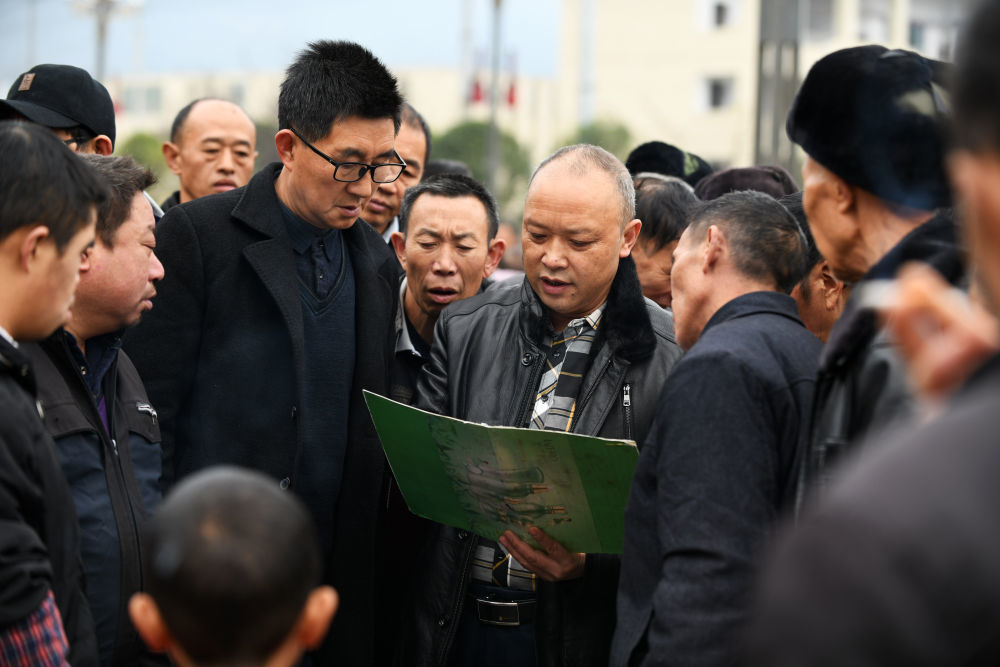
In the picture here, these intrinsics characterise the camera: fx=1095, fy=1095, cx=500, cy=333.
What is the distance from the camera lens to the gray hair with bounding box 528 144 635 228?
3393 millimetres

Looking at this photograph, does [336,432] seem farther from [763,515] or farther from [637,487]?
[763,515]

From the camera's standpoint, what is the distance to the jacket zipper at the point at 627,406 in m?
3.13

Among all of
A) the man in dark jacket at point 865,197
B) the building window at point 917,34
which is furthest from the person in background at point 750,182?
the building window at point 917,34

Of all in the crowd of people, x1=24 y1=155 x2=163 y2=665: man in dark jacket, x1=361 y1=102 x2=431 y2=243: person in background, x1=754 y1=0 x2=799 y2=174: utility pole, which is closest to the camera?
the crowd of people

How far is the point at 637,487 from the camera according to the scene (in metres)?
2.49

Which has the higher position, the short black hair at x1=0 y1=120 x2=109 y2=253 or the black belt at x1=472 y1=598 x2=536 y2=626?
the short black hair at x1=0 y1=120 x2=109 y2=253

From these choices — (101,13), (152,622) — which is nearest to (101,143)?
(152,622)

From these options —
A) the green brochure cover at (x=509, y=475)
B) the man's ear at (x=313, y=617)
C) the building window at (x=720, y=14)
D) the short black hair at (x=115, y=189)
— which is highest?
the building window at (x=720, y=14)

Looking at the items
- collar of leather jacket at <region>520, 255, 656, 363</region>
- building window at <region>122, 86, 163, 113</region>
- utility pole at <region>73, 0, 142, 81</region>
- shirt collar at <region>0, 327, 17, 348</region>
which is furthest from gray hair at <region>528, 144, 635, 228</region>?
building window at <region>122, 86, 163, 113</region>

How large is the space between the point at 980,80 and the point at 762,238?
1.63m

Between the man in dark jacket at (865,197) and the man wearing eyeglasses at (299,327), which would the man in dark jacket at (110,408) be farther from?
the man in dark jacket at (865,197)

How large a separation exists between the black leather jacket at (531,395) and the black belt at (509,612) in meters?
0.10

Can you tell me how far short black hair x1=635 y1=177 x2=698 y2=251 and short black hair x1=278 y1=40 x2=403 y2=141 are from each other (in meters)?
1.18

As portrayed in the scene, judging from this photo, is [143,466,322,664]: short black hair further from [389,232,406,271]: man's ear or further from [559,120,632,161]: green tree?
[559,120,632,161]: green tree
